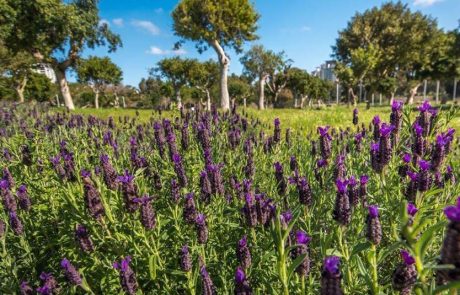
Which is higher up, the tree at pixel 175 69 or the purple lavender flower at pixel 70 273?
the tree at pixel 175 69

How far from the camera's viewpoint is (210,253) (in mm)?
2232

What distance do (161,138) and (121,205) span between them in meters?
1.18

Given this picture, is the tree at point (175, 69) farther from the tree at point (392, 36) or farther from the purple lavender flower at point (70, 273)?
the purple lavender flower at point (70, 273)

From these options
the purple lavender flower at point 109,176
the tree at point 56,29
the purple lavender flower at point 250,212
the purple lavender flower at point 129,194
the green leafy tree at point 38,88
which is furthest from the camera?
the green leafy tree at point 38,88

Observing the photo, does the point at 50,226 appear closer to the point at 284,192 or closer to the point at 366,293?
the point at 284,192

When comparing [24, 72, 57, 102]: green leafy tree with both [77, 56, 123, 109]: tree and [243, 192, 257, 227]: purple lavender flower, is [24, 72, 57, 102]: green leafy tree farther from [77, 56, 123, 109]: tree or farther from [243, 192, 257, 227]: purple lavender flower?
[243, 192, 257, 227]: purple lavender flower

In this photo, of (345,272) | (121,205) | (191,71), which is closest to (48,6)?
(121,205)

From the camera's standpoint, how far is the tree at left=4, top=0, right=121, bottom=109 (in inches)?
631

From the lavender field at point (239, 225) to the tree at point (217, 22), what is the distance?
16927 millimetres

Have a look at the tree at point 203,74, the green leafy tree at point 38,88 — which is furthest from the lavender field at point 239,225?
the green leafy tree at point 38,88

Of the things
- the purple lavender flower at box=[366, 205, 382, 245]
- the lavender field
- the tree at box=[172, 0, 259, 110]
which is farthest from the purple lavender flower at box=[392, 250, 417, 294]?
the tree at box=[172, 0, 259, 110]

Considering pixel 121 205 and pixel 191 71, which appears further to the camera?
pixel 191 71

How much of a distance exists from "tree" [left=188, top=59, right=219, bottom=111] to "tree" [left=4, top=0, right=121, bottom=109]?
1997 centimetres

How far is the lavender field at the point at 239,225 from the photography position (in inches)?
53.9
